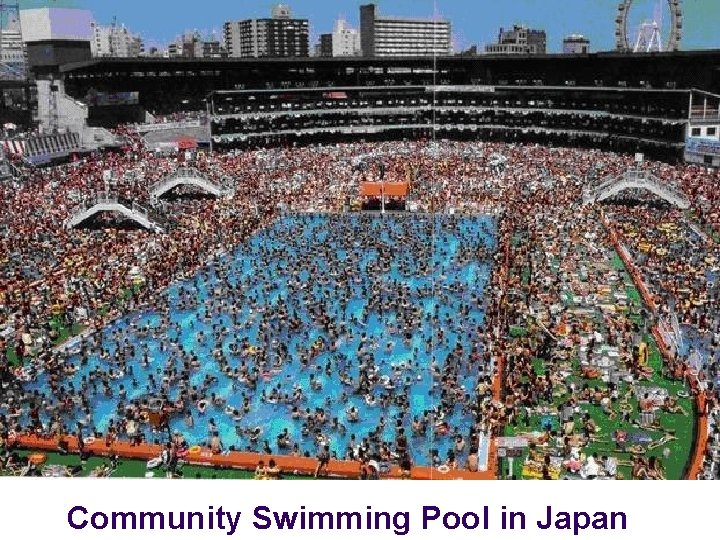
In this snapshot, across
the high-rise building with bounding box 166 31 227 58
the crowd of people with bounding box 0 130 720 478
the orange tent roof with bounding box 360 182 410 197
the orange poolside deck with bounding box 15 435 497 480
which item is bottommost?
the orange poolside deck with bounding box 15 435 497 480

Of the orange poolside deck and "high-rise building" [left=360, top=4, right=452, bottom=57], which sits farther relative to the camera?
"high-rise building" [left=360, top=4, right=452, bottom=57]

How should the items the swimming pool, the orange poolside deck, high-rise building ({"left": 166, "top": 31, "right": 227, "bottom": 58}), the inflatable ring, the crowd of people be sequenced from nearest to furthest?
the orange poolside deck < the inflatable ring < the crowd of people < the swimming pool < high-rise building ({"left": 166, "top": 31, "right": 227, "bottom": 58})

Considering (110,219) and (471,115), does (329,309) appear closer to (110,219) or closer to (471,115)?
(110,219)

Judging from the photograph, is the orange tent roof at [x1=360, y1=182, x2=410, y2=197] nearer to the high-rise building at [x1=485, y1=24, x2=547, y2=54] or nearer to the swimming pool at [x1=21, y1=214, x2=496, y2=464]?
the swimming pool at [x1=21, y1=214, x2=496, y2=464]

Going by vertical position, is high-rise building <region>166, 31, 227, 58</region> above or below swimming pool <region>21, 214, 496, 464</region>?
above

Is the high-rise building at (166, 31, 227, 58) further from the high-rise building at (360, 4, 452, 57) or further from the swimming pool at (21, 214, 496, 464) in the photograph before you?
the swimming pool at (21, 214, 496, 464)

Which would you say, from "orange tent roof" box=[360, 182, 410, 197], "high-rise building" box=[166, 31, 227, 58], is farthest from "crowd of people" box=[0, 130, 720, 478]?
"high-rise building" box=[166, 31, 227, 58]

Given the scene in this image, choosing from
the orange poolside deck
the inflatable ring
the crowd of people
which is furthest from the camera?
the crowd of people
